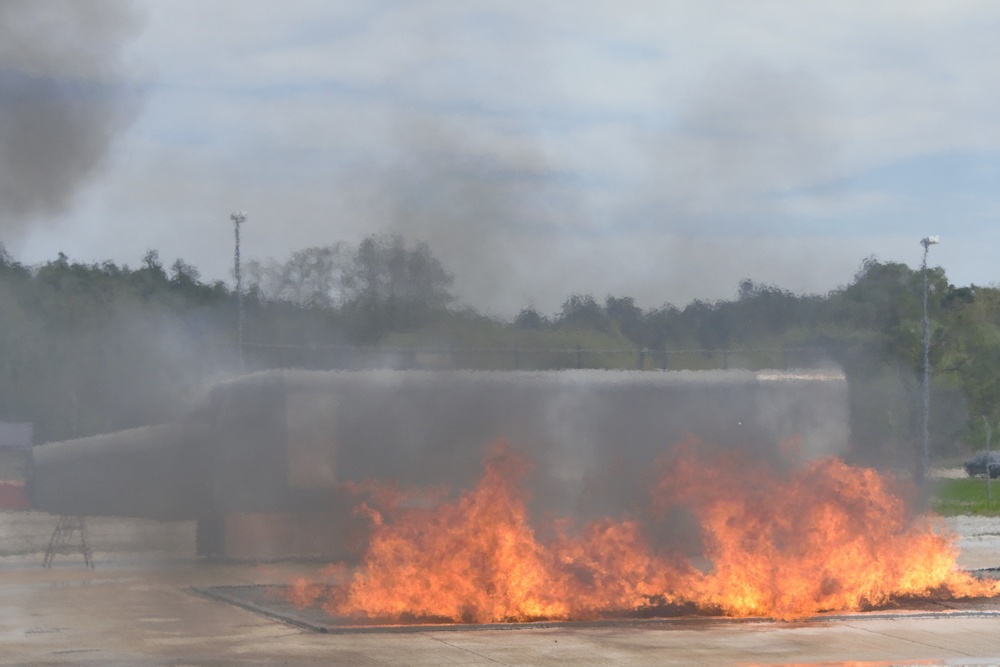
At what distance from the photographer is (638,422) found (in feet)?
79.5

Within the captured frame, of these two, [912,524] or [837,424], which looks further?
[837,424]

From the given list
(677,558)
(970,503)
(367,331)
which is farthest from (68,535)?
(970,503)

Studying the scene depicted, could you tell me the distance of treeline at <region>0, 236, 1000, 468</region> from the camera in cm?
1983

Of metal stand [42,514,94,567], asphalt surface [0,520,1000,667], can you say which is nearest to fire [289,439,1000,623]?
asphalt surface [0,520,1000,667]

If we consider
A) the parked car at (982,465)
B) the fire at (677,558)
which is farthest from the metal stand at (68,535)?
the parked car at (982,465)

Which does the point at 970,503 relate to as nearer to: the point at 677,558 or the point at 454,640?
the point at 677,558

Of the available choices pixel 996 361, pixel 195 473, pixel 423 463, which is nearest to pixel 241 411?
pixel 195 473

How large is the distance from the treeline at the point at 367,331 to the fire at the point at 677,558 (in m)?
2.11

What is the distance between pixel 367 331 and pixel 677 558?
587cm

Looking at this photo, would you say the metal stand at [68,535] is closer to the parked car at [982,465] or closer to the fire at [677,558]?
the fire at [677,558]

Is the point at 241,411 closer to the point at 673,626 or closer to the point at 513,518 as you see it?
the point at 513,518

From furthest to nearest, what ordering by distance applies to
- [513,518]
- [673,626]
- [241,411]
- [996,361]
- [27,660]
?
[996,361] < [241,411] < [513,518] < [673,626] < [27,660]

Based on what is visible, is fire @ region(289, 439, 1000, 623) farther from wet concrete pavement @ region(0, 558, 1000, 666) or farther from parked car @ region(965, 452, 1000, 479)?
parked car @ region(965, 452, 1000, 479)

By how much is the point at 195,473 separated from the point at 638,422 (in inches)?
314
